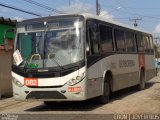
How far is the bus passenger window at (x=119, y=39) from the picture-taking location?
16.3 meters

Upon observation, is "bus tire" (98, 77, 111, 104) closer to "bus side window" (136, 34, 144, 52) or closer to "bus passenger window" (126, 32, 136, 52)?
"bus passenger window" (126, 32, 136, 52)

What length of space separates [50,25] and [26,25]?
3.00 ft

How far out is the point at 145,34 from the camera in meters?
22.0

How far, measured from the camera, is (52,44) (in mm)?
12945

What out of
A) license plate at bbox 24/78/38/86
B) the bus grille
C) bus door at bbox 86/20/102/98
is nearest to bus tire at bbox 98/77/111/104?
bus door at bbox 86/20/102/98

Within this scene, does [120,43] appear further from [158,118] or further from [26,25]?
[158,118]

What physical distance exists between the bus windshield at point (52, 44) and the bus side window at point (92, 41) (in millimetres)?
384

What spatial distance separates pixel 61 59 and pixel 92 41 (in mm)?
1305

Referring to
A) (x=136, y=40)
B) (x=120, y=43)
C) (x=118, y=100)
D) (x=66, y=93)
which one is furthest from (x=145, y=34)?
(x=66, y=93)

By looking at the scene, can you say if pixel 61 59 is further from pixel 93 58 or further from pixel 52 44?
pixel 93 58

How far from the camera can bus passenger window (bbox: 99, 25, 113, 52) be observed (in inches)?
572

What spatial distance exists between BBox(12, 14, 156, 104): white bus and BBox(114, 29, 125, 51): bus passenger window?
5.22 feet

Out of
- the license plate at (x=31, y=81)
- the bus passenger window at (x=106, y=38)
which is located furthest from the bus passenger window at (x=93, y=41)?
the license plate at (x=31, y=81)

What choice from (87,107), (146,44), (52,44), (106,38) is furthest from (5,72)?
(146,44)
